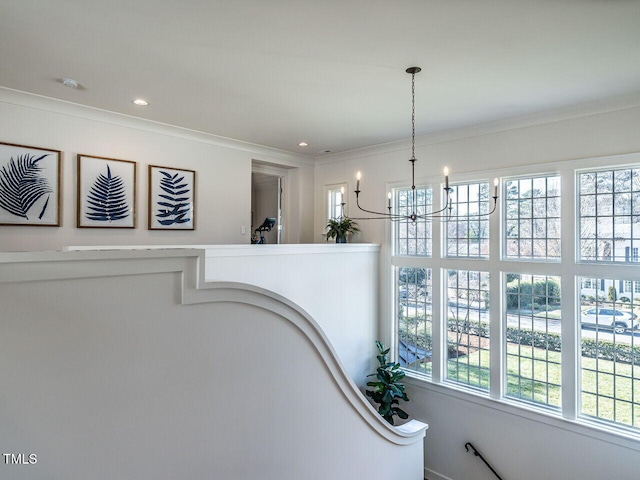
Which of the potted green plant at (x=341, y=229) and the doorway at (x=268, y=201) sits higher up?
the doorway at (x=268, y=201)

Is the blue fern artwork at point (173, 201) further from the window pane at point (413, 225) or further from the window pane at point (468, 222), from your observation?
the window pane at point (468, 222)

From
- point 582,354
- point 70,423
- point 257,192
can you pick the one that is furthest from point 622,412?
point 257,192

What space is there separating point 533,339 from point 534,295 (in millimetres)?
465

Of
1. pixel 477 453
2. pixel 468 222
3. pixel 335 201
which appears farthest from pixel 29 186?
pixel 477 453

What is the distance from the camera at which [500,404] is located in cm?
386

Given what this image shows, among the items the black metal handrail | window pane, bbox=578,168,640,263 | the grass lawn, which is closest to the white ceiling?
window pane, bbox=578,168,640,263

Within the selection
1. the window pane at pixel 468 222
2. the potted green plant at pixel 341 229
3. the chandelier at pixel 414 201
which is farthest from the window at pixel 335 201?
the window pane at pixel 468 222

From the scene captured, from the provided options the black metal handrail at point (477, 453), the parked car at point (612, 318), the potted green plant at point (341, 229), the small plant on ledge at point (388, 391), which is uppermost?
the potted green plant at point (341, 229)

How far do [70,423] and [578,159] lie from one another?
419 centimetres

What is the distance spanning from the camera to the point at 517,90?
→ 9.82ft

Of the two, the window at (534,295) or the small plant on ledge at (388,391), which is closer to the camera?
the window at (534,295)

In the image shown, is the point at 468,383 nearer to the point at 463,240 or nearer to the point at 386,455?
the point at 463,240

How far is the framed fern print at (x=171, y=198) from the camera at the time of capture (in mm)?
3912

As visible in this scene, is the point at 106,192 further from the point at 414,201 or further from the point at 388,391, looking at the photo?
the point at 388,391
